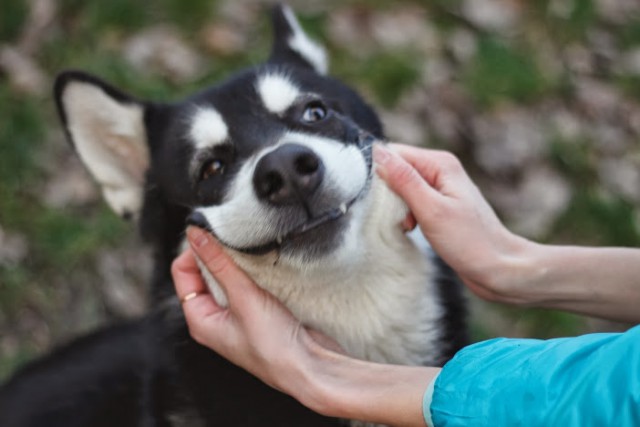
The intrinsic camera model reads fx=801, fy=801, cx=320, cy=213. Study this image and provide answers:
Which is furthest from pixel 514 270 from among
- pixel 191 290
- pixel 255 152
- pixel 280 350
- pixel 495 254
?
pixel 191 290

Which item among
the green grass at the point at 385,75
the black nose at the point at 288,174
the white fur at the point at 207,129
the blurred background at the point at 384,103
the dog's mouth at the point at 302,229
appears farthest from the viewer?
the green grass at the point at 385,75

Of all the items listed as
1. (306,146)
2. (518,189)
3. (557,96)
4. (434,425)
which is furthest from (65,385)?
(557,96)

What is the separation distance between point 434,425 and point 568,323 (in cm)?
231

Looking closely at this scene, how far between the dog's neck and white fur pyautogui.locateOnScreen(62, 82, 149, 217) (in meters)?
0.63

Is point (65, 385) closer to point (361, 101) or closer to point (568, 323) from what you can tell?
point (361, 101)

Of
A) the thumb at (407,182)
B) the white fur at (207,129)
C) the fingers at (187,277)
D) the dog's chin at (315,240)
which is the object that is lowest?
the fingers at (187,277)

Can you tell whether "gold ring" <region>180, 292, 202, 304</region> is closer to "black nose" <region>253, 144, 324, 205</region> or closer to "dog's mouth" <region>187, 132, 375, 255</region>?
"dog's mouth" <region>187, 132, 375, 255</region>

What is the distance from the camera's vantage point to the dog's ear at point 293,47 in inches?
118

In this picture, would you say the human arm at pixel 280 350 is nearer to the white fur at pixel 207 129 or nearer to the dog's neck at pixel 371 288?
the dog's neck at pixel 371 288

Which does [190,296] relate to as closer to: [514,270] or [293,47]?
[514,270]

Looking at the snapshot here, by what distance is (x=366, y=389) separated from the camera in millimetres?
1972

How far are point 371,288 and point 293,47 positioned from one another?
43.1 inches

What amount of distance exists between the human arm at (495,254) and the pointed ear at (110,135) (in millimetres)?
957

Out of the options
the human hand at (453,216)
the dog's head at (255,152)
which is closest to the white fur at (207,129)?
the dog's head at (255,152)
